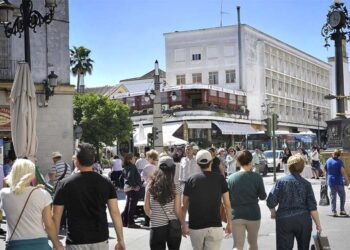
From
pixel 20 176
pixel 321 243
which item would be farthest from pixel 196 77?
pixel 20 176

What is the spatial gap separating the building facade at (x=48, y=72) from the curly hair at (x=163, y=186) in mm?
17682

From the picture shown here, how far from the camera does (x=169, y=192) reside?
6.54m

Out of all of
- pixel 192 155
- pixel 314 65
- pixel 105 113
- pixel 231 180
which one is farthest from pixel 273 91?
pixel 231 180

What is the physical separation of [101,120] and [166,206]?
140ft

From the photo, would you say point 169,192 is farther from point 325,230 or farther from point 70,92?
point 70,92

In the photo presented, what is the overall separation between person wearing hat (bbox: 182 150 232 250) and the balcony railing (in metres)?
18.3

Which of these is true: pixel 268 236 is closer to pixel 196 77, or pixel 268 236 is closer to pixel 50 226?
pixel 50 226

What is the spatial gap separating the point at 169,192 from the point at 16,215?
6.90 ft

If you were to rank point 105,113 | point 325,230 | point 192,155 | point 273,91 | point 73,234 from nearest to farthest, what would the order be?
point 73,234 → point 325,230 → point 192,155 → point 105,113 → point 273,91

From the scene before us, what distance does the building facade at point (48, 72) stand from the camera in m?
23.4

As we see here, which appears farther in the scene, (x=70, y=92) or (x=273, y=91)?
(x=273, y=91)

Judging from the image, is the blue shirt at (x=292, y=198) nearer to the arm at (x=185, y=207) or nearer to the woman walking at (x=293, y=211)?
the woman walking at (x=293, y=211)

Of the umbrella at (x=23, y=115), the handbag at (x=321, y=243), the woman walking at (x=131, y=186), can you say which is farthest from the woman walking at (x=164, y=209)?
the umbrella at (x=23, y=115)

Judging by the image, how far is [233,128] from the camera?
181 ft
